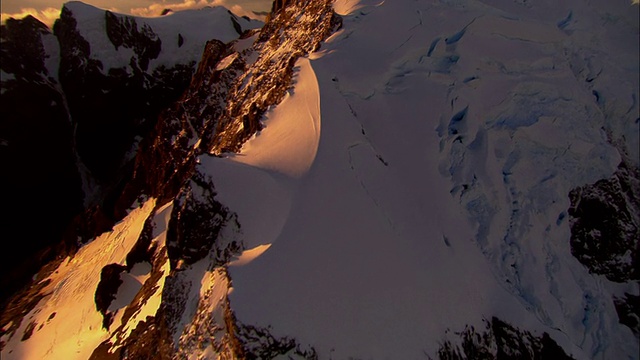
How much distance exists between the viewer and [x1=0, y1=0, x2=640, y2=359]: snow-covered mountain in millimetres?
10508

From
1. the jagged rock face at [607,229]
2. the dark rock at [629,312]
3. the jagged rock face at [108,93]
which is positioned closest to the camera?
the dark rock at [629,312]

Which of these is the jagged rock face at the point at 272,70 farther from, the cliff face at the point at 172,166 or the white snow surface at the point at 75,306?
the white snow surface at the point at 75,306

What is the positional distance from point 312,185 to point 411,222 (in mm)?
3714

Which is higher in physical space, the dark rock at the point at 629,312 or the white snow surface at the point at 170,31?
the white snow surface at the point at 170,31

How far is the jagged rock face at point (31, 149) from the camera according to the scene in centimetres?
4003

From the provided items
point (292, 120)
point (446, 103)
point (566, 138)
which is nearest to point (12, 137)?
point (292, 120)

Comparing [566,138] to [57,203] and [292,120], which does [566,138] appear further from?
[57,203]

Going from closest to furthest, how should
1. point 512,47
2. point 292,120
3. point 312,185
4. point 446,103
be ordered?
point 312,185, point 292,120, point 446,103, point 512,47

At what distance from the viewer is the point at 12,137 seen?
43000 millimetres

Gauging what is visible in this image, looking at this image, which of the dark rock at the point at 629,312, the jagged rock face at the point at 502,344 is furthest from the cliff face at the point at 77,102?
the dark rock at the point at 629,312

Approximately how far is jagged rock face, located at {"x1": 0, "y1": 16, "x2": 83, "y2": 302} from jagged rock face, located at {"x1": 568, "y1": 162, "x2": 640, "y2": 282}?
151 feet

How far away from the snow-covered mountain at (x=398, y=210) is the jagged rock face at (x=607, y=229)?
8 centimetres

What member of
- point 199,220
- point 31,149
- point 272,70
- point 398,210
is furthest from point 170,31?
point 398,210

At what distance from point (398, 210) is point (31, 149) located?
48.6 m
